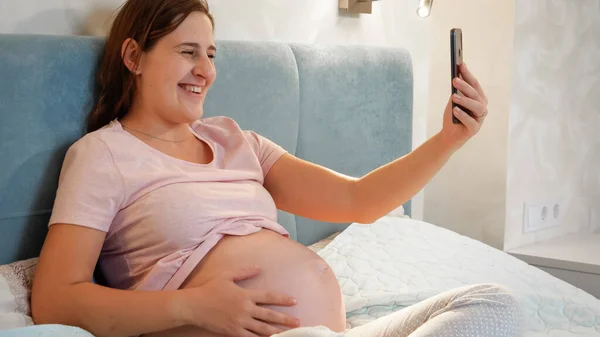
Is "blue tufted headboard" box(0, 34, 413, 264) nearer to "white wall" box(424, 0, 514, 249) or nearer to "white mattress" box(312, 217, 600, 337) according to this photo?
"white mattress" box(312, 217, 600, 337)

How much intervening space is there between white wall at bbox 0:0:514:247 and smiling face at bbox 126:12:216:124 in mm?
498

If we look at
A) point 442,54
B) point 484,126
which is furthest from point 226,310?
point 442,54

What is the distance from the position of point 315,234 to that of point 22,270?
89 cm

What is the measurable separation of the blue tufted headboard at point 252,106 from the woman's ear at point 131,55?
63mm

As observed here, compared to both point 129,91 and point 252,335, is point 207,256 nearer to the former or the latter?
point 252,335

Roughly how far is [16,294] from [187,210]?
0.30 metres

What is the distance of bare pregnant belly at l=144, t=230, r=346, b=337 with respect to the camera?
133cm

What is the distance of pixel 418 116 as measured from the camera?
258 centimetres

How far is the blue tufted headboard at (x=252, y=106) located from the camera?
4.43 ft

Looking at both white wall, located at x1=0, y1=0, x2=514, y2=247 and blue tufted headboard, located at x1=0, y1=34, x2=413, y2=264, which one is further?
white wall, located at x1=0, y1=0, x2=514, y2=247

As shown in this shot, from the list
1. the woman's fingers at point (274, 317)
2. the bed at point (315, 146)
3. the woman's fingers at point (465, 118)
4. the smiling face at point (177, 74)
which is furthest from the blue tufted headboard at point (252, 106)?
the woman's fingers at point (465, 118)

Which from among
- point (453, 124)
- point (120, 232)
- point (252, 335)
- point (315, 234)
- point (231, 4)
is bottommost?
point (315, 234)

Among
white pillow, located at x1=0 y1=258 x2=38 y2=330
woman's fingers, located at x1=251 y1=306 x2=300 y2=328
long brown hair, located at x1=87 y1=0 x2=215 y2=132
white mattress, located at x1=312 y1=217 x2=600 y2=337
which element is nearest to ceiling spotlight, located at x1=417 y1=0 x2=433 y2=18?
white mattress, located at x1=312 y1=217 x2=600 y2=337

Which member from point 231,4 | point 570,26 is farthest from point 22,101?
point 570,26
